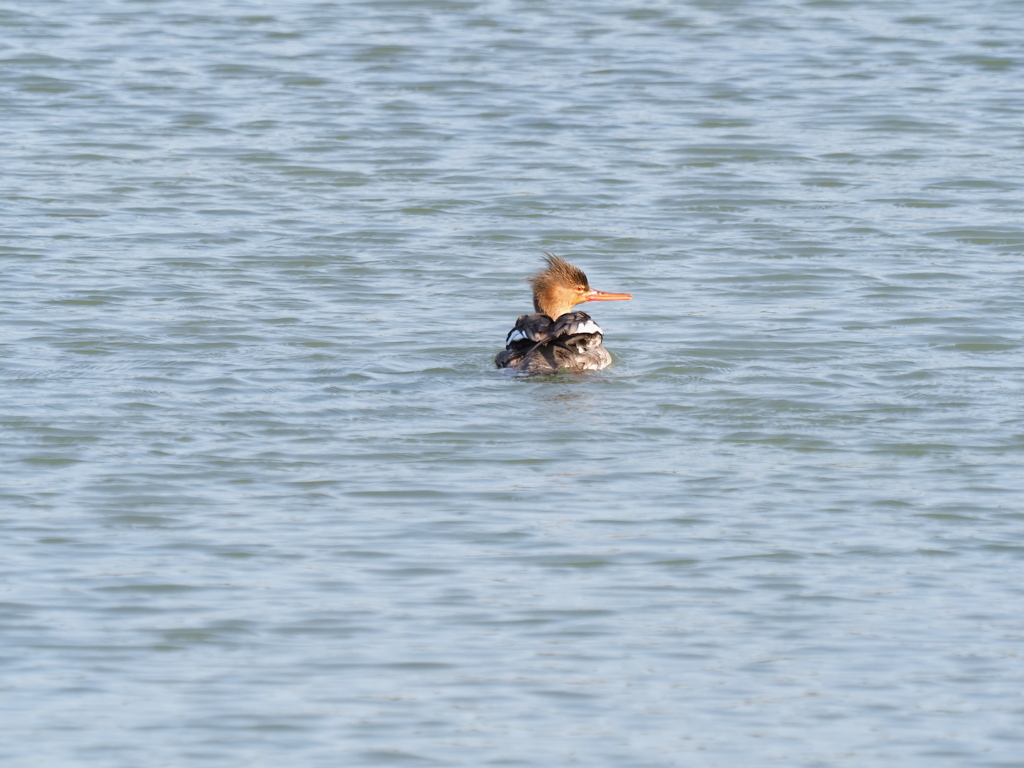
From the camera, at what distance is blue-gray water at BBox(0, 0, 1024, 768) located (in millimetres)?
6410

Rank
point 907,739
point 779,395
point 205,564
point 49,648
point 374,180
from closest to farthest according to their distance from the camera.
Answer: point 907,739 → point 49,648 → point 205,564 → point 779,395 → point 374,180

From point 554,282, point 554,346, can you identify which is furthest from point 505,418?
point 554,282

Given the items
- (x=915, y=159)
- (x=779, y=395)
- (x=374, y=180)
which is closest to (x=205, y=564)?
(x=779, y=395)

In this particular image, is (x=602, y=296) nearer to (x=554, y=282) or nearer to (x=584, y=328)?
(x=554, y=282)

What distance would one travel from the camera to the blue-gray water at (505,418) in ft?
21.0

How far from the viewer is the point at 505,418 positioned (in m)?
9.72

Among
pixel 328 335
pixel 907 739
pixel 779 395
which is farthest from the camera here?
pixel 328 335

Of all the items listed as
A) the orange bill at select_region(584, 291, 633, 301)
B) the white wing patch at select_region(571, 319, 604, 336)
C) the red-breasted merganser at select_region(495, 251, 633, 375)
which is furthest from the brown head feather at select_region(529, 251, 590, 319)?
the white wing patch at select_region(571, 319, 604, 336)

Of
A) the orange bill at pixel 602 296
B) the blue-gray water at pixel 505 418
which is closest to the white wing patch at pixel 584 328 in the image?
the blue-gray water at pixel 505 418

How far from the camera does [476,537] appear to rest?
7895 mm

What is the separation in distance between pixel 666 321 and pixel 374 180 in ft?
14.7

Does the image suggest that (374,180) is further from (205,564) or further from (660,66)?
(205,564)

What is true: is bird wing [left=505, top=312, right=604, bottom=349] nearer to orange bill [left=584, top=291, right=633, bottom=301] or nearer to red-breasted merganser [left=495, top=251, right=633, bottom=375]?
red-breasted merganser [left=495, top=251, right=633, bottom=375]

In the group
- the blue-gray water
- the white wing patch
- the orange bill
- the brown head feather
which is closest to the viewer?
the blue-gray water
